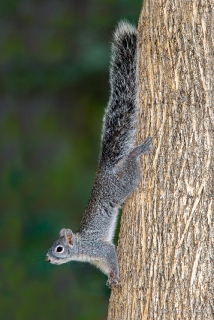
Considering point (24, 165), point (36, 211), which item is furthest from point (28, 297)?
point (24, 165)

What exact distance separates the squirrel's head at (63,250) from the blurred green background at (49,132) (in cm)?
323

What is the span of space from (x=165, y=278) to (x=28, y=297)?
444cm

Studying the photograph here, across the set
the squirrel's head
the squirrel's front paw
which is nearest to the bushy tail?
the squirrel's head

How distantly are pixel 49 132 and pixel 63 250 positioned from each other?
4.58m

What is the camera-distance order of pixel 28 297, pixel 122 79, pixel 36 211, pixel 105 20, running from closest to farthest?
pixel 122 79
pixel 28 297
pixel 36 211
pixel 105 20

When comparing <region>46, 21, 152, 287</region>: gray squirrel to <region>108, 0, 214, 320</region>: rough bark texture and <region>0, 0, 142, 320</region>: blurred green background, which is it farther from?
<region>0, 0, 142, 320</region>: blurred green background

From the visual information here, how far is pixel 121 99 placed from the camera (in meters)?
3.66

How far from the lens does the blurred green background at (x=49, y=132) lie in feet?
24.4

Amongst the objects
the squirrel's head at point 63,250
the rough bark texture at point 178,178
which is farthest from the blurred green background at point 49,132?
the rough bark texture at point 178,178

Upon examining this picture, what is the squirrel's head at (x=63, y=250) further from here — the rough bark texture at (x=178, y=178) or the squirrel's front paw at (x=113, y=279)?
the rough bark texture at (x=178, y=178)

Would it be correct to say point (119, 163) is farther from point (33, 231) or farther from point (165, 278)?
point (33, 231)

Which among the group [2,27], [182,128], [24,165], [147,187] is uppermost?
[2,27]

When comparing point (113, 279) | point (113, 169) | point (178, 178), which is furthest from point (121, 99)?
point (113, 279)

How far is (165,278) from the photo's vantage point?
10.3 feet
